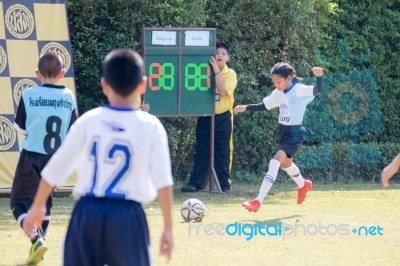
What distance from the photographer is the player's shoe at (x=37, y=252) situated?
7.46 metres

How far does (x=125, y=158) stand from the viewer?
493cm

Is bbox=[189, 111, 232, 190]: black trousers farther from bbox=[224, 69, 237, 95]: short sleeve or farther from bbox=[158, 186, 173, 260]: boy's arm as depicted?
bbox=[158, 186, 173, 260]: boy's arm

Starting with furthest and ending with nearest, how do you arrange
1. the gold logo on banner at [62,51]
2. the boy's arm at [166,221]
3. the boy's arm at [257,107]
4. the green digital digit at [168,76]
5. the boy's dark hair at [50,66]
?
the green digital digit at [168,76] < the gold logo on banner at [62,51] < the boy's arm at [257,107] < the boy's dark hair at [50,66] < the boy's arm at [166,221]

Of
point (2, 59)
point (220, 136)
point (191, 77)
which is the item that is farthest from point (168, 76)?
point (2, 59)

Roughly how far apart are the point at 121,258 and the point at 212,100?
368 inches

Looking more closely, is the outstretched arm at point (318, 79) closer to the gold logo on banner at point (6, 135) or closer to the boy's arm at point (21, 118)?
the gold logo on banner at point (6, 135)

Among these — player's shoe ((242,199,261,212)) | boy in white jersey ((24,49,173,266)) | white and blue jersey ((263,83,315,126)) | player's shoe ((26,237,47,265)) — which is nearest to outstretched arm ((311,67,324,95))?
white and blue jersey ((263,83,315,126))

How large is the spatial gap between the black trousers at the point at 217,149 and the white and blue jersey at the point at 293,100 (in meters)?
2.43

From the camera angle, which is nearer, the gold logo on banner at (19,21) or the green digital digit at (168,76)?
the gold logo on banner at (19,21)

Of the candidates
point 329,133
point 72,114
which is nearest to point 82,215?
point 72,114

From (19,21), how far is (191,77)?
2654mm

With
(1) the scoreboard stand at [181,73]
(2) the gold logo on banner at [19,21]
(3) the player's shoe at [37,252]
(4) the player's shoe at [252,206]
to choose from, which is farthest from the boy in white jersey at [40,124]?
(1) the scoreboard stand at [181,73]

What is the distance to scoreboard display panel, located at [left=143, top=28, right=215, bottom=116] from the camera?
44.5 ft

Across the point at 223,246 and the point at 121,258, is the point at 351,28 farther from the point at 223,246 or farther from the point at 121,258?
the point at 121,258
